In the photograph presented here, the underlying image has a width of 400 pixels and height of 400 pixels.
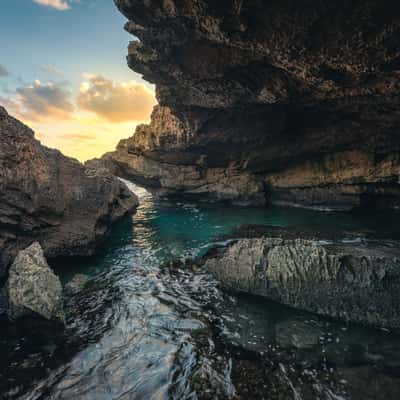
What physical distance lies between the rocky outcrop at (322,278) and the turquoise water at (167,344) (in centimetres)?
41

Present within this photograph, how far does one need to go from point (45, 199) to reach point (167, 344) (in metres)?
7.85

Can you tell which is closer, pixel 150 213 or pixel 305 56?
pixel 305 56

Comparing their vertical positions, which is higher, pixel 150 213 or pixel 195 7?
pixel 195 7

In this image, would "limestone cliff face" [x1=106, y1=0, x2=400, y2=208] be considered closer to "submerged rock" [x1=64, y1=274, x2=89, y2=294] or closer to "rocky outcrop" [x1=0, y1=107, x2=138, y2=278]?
"rocky outcrop" [x1=0, y1=107, x2=138, y2=278]

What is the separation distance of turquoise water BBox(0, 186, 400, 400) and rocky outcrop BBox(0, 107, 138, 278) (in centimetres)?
202

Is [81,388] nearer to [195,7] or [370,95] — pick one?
[195,7]

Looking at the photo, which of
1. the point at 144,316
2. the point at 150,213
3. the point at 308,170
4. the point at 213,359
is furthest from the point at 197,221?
the point at 213,359

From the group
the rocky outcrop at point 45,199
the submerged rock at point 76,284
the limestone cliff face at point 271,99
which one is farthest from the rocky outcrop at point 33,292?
the limestone cliff face at point 271,99

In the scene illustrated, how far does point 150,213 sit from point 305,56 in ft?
54.4

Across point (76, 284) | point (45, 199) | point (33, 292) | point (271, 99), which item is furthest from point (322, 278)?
point (45, 199)

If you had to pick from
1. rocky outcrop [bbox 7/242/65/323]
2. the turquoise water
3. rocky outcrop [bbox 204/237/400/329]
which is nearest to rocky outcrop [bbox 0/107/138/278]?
the turquoise water

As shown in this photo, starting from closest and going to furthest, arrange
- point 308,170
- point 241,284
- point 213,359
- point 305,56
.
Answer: point 213,359, point 241,284, point 305,56, point 308,170

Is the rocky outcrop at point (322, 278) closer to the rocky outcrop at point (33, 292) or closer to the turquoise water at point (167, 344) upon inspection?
the turquoise water at point (167, 344)

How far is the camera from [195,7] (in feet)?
29.4
